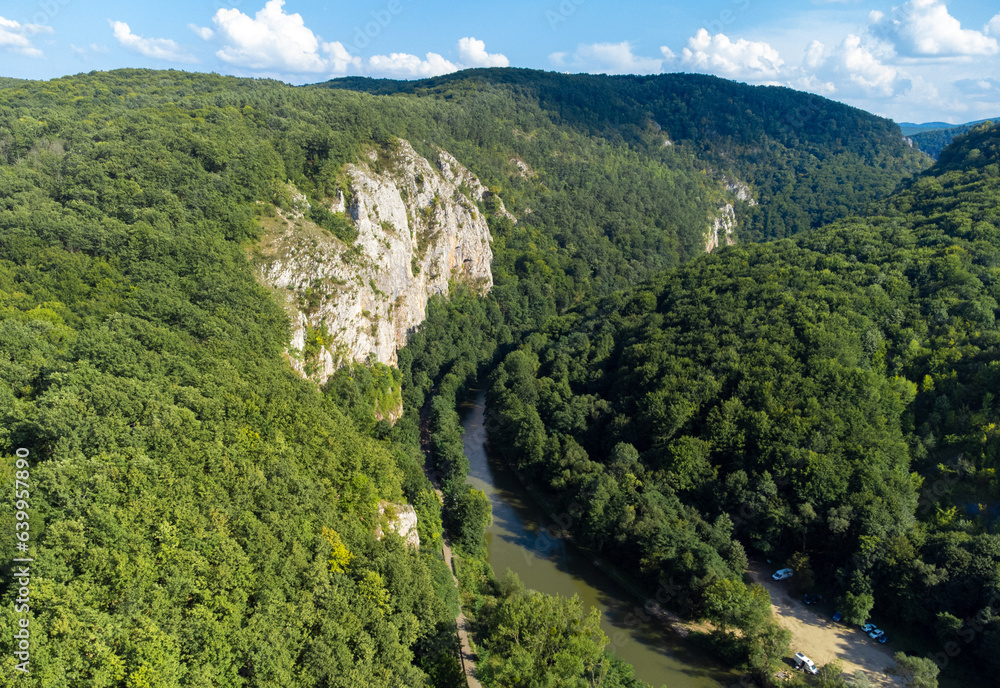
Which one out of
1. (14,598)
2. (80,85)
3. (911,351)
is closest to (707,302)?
(911,351)

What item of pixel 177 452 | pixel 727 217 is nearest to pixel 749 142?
pixel 727 217

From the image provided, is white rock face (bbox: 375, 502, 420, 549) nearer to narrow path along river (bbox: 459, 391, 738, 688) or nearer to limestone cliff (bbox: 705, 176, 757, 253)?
narrow path along river (bbox: 459, 391, 738, 688)

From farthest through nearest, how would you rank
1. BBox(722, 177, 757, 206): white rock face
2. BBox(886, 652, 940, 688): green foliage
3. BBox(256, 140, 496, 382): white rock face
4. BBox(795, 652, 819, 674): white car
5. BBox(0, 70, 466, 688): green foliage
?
BBox(722, 177, 757, 206): white rock face, BBox(256, 140, 496, 382): white rock face, BBox(795, 652, 819, 674): white car, BBox(886, 652, 940, 688): green foliage, BBox(0, 70, 466, 688): green foliage

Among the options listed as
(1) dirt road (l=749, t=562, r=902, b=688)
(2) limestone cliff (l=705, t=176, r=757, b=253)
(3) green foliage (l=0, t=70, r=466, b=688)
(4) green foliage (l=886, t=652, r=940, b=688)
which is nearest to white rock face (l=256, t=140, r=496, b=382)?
(3) green foliage (l=0, t=70, r=466, b=688)

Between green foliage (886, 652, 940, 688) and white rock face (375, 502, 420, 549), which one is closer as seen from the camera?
green foliage (886, 652, 940, 688)

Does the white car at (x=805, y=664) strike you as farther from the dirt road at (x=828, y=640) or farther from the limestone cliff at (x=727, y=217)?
the limestone cliff at (x=727, y=217)

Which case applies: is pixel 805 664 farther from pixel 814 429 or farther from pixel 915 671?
pixel 814 429

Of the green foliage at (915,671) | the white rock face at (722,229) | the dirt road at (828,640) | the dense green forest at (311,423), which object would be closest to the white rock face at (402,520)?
the dense green forest at (311,423)
